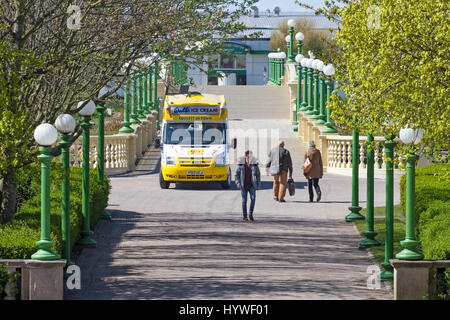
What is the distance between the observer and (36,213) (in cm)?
1705

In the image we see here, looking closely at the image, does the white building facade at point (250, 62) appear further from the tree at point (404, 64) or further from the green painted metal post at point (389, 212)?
the tree at point (404, 64)

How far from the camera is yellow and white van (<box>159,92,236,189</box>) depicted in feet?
89.7

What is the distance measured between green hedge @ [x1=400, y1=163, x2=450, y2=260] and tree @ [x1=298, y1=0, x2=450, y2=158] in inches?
37.8

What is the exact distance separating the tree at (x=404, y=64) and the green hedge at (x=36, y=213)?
469 cm

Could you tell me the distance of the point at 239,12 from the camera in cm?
2052

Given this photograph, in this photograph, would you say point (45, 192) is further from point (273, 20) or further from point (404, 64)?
point (273, 20)

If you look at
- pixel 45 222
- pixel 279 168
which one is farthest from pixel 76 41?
pixel 279 168

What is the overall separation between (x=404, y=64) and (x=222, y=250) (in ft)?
18.1

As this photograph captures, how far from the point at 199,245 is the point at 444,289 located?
5867 mm

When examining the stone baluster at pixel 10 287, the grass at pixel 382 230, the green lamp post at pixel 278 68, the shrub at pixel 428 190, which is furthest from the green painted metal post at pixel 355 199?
the green lamp post at pixel 278 68

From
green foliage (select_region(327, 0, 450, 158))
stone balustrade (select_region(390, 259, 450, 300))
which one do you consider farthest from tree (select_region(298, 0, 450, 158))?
stone balustrade (select_region(390, 259, 450, 300))
